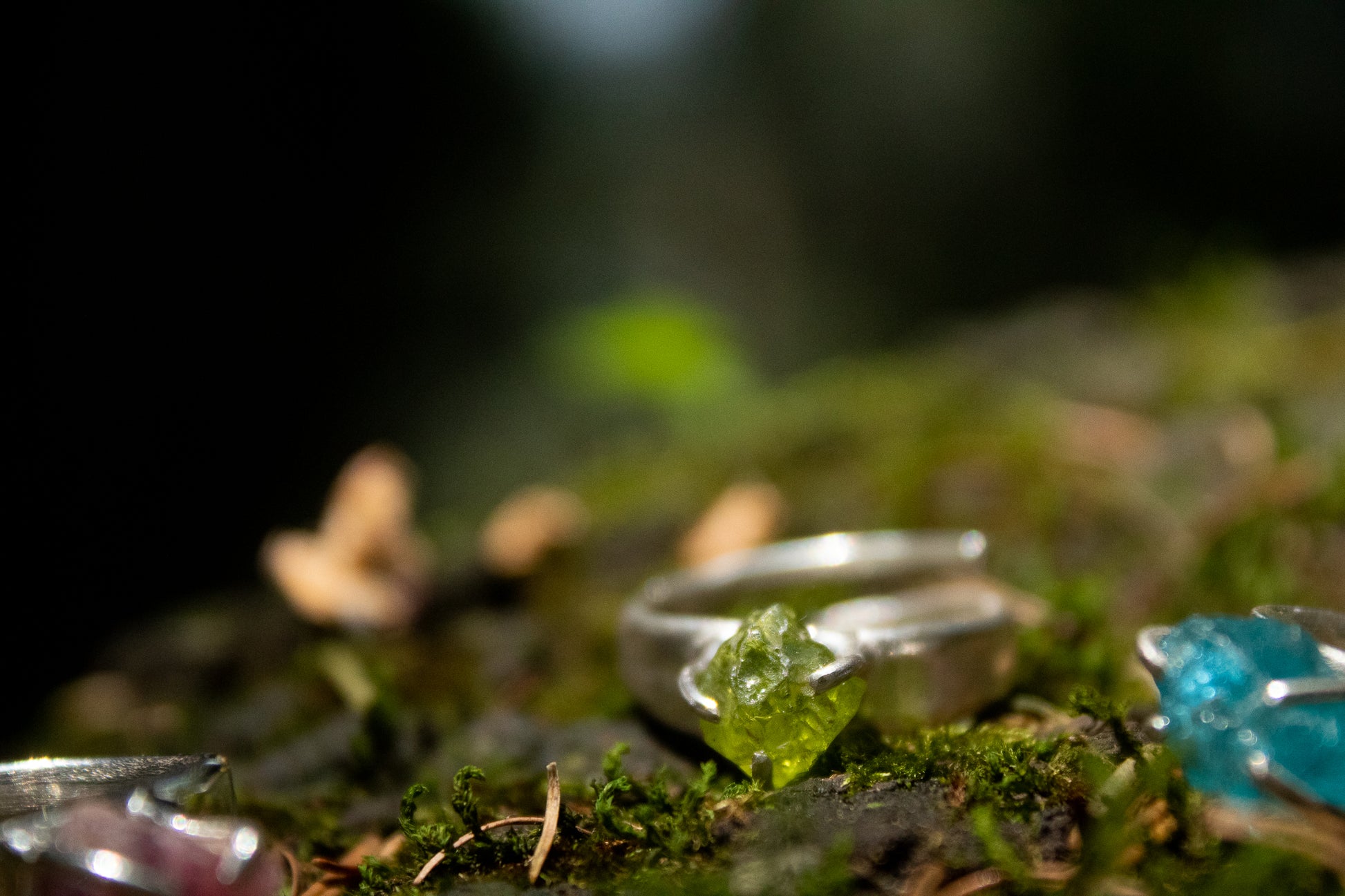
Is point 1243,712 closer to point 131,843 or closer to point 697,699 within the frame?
point 697,699

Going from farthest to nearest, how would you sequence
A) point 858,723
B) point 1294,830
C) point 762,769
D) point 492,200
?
point 492,200 < point 858,723 < point 762,769 < point 1294,830

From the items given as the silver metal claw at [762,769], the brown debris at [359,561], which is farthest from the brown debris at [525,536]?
the silver metal claw at [762,769]

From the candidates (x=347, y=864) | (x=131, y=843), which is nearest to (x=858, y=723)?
(x=347, y=864)

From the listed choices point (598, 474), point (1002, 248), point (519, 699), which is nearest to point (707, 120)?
point (1002, 248)

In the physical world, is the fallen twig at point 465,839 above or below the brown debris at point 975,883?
above

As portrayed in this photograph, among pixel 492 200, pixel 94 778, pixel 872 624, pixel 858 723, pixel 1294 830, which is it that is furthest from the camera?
pixel 492 200

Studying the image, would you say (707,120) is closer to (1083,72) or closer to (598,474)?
(1083,72)

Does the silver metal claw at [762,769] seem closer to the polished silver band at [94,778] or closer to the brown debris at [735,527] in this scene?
the polished silver band at [94,778]
